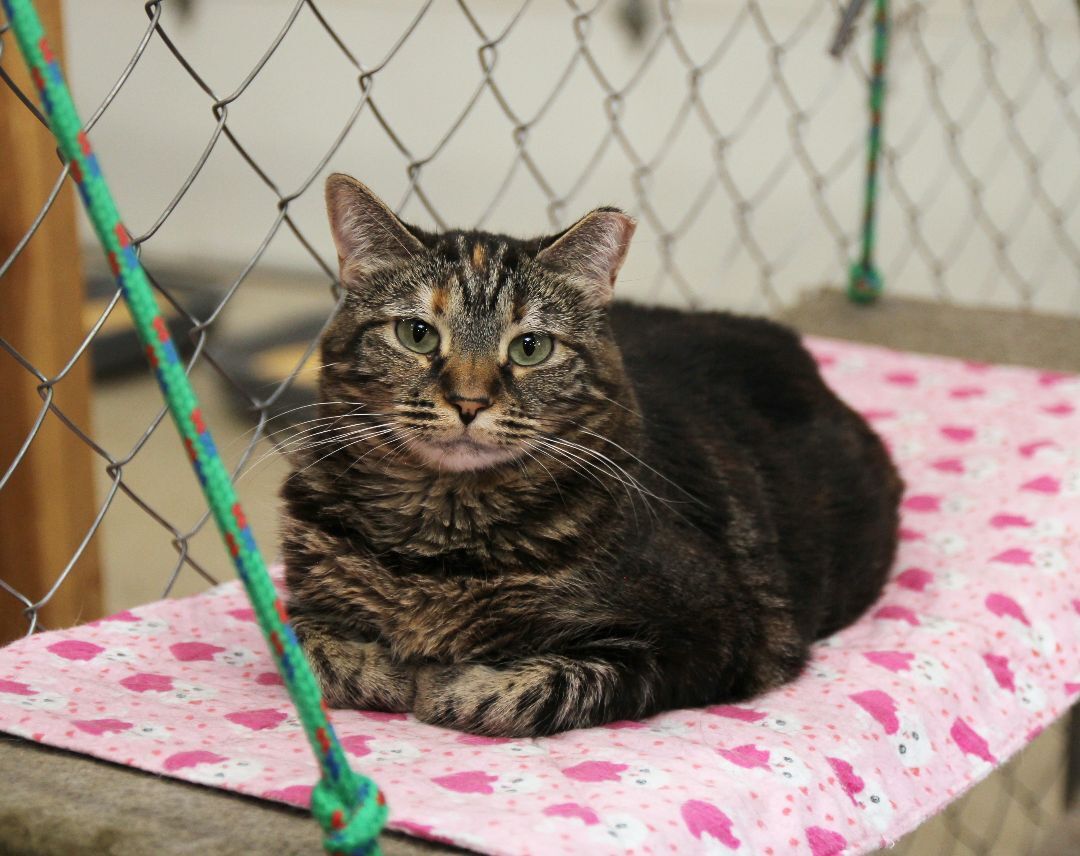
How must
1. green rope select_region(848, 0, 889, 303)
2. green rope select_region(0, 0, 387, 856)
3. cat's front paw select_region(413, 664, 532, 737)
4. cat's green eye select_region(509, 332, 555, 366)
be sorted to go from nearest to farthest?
green rope select_region(0, 0, 387, 856)
cat's front paw select_region(413, 664, 532, 737)
cat's green eye select_region(509, 332, 555, 366)
green rope select_region(848, 0, 889, 303)

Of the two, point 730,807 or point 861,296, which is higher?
point 861,296

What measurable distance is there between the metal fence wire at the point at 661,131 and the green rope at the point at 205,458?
2.64 meters

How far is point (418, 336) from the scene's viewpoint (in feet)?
4.09

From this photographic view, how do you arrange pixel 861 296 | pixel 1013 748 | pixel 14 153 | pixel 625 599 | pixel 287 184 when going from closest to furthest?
pixel 625 599 → pixel 1013 748 → pixel 14 153 → pixel 861 296 → pixel 287 184

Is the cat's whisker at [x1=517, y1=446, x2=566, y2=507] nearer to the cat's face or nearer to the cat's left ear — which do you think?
the cat's face

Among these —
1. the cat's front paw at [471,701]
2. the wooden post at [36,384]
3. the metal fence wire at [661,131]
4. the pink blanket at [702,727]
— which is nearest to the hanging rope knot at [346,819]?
the pink blanket at [702,727]

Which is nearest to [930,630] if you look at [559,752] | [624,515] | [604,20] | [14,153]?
[624,515]

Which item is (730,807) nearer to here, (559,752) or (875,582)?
(559,752)

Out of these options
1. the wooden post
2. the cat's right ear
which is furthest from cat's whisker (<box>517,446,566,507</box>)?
the wooden post

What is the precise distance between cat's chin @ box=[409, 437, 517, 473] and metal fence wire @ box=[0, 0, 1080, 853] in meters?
2.25

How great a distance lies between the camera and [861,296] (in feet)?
9.29

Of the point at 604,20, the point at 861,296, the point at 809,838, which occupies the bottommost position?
the point at 809,838

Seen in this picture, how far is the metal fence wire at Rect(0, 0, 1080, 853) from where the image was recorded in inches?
148

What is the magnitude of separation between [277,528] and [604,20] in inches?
127
